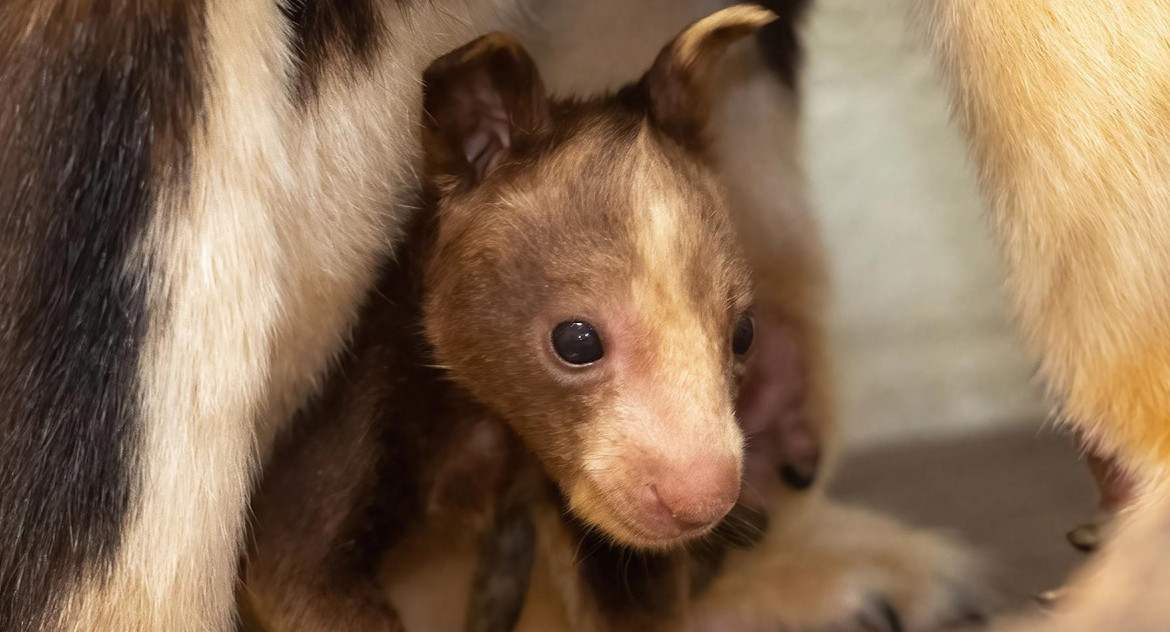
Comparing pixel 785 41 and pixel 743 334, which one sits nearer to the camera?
pixel 743 334

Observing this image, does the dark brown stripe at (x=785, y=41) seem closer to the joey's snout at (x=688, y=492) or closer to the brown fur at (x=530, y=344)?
the brown fur at (x=530, y=344)

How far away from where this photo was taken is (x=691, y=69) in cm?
98

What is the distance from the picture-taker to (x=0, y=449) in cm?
71

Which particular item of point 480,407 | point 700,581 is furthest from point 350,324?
point 700,581

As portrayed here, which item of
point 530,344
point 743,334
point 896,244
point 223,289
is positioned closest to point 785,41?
point 896,244

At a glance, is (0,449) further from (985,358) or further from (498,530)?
(985,358)

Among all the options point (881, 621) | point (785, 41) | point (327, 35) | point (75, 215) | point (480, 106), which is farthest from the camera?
point (785, 41)

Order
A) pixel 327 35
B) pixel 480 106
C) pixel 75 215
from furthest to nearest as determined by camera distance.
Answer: pixel 480 106 → pixel 327 35 → pixel 75 215

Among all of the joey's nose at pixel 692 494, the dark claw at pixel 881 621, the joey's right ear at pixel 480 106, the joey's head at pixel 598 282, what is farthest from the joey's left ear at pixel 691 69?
the dark claw at pixel 881 621

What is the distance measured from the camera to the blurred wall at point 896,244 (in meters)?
1.22

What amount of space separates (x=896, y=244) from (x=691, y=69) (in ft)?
1.35

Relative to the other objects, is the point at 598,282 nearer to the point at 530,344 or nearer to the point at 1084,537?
the point at 530,344

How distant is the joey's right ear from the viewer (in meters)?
0.88

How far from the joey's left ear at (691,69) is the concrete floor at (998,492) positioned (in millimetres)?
425
